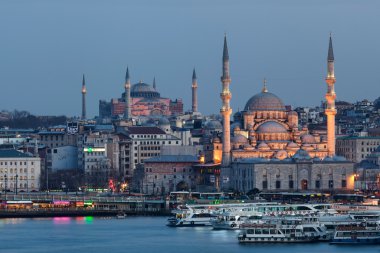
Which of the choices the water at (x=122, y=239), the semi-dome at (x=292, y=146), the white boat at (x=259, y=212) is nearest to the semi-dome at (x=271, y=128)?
the semi-dome at (x=292, y=146)

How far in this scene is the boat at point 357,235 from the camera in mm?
66000

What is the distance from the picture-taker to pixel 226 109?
10094 centimetres

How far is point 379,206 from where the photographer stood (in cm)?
8088

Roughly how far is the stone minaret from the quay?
10.4 meters

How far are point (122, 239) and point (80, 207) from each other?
1768 centimetres

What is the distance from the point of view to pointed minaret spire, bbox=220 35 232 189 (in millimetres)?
100625

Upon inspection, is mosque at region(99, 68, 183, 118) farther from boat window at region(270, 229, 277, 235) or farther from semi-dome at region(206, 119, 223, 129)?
boat window at region(270, 229, 277, 235)

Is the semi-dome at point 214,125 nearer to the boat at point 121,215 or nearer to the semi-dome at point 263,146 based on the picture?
the semi-dome at point 263,146

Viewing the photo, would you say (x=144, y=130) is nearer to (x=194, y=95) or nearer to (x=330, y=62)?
(x=330, y=62)

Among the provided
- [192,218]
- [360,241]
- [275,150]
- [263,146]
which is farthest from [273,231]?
[275,150]

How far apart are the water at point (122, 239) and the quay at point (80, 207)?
4496 millimetres

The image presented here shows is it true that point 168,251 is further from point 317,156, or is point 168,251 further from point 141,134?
point 141,134

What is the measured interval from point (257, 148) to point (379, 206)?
2136cm

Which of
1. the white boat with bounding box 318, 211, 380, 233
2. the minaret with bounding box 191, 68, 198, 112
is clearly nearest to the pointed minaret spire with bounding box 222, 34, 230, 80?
the white boat with bounding box 318, 211, 380, 233
